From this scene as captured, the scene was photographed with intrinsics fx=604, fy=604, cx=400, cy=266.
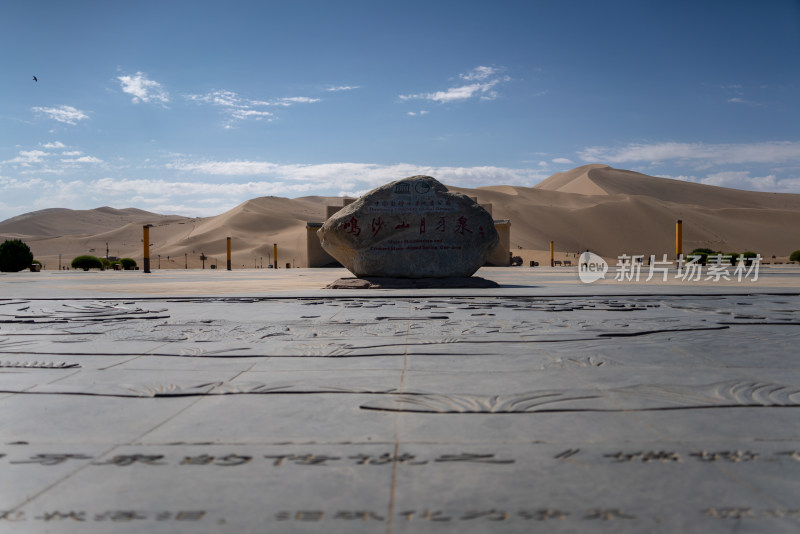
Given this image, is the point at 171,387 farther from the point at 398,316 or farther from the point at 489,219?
the point at 489,219

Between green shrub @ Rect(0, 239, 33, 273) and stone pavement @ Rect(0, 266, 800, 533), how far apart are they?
82.1ft

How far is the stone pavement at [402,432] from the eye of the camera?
1.84 metres

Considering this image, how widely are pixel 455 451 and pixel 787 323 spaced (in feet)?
17.4

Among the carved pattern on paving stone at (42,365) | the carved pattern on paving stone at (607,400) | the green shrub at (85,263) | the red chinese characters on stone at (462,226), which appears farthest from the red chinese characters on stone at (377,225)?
the green shrub at (85,263)

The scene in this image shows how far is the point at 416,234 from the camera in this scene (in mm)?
13789

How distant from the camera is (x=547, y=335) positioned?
17.6 ft

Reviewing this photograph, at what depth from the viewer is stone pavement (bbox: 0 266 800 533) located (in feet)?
6.04

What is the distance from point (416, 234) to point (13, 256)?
849 inches

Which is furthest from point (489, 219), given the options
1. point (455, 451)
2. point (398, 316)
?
point (455, 451)

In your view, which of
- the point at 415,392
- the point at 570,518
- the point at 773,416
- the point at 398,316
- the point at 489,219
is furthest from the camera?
the point at 489,219

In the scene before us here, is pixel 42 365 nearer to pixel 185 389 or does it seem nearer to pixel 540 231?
pixel 185 389

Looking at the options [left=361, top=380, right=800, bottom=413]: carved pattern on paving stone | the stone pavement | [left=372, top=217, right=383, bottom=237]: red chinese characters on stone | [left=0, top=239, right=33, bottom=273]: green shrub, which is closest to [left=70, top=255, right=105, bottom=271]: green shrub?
[left=0, top=239, right=33, bottom=273]: green shrub

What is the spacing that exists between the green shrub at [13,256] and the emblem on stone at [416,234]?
1994 cm

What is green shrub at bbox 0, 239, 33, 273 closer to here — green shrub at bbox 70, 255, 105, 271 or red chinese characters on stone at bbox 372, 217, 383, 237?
green shrub at bbox 70, 255, 105, 271
